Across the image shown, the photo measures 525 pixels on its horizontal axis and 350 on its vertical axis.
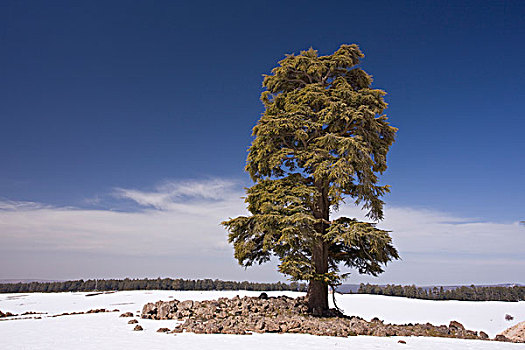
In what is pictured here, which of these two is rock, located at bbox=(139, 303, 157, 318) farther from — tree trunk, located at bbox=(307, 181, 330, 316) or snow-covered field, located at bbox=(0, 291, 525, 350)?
tree trunk, located at bbox=(307, 181, 330, 316)

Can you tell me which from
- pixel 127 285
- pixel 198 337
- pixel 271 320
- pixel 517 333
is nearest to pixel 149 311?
pixel 198 337

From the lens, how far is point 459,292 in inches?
951

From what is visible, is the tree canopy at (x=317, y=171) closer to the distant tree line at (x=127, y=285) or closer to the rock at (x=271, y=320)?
the rock at (x=271, y=320)

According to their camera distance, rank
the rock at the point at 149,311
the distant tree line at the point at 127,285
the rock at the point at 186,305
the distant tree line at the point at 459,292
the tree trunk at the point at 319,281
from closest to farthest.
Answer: the rock at the point at 149,311 → the rock at the point at 186,305 → the tree trunk at the point at 319,281 → the distant tree line at the point at 459,292 → the distant tree line at the point at 127,285

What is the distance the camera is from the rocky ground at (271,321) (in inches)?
412

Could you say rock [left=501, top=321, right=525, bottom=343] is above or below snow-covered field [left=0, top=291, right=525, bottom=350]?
below

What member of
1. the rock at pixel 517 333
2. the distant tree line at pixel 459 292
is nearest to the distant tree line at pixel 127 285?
the distant tree line at pixel 459 292

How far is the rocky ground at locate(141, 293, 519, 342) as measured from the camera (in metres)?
10.5

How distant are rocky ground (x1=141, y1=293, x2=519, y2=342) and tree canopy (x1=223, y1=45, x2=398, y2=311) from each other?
54.6 inches

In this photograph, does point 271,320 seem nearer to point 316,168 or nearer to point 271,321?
point 271,321

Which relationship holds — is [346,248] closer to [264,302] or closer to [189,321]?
[264,302]

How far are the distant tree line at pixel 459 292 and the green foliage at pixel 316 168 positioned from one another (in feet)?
42.1

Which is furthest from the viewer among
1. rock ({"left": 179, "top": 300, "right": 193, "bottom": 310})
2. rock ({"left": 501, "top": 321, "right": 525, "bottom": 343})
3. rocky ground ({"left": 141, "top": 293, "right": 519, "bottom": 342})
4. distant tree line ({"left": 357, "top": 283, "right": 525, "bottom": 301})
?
distant tree line ({"left": 357, "top": 283, "right": 525, "bottom": 301})

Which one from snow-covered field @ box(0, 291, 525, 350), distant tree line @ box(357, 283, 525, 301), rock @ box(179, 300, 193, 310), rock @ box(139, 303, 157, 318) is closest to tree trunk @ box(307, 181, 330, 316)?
snow-covered field @ box(0, 291, 525, 350)
